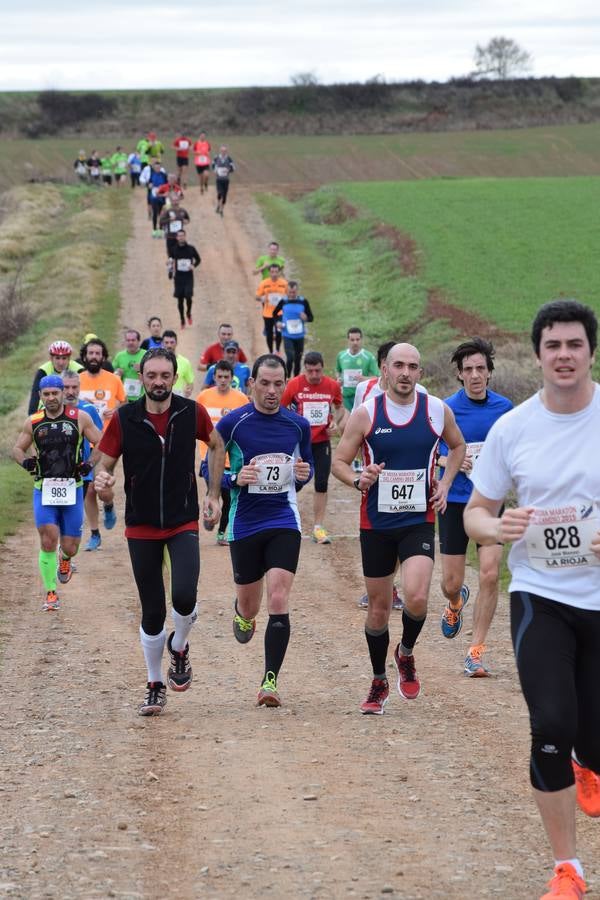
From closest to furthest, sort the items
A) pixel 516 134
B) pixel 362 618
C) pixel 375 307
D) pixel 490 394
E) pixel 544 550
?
pixel 544 550 < pixel 490 394 < pixel 362 618 < pixel 375 307 < pixel 516 134

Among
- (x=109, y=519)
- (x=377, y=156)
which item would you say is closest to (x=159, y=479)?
(x=109, y=519)

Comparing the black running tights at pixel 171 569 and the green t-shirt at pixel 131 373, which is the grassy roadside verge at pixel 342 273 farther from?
the black running tights at pixel 171 569

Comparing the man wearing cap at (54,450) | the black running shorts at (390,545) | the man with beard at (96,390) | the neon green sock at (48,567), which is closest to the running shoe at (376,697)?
the black running shorts at (390,545)

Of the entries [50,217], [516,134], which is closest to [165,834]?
[50,217]

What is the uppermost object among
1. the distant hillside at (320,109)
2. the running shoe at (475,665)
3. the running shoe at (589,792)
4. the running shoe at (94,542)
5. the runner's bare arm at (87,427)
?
the distant hillside at (320,109)

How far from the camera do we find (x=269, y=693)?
9.20 meters

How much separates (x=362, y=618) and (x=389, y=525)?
156 inches

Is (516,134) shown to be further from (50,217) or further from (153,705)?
(153,705)

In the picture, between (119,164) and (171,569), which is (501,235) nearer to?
(119,164)

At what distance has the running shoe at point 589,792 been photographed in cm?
599

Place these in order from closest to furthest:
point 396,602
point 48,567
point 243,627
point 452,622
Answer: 1. point 243,627
2. point 452,622
3. point 48,567
4. point 396,602

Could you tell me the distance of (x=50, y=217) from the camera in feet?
166

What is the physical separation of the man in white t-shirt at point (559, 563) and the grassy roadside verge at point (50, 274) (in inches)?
493

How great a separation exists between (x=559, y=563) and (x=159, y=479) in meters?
3.93
